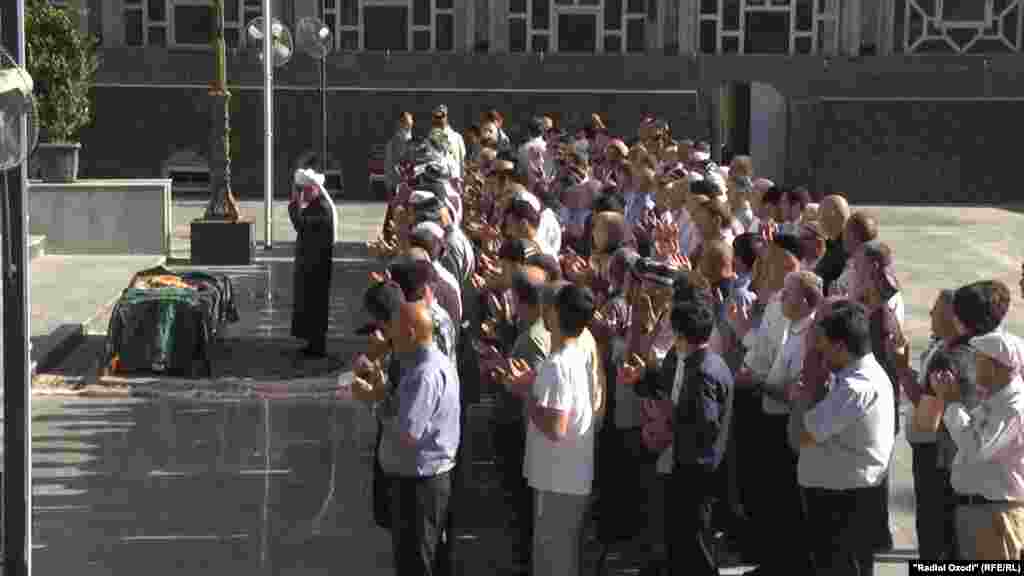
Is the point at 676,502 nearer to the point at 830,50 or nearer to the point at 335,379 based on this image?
the point at 335,379

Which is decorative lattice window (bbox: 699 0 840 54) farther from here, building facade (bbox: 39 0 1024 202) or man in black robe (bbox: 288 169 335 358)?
man in black robe (bbox: 288 169 335 358)

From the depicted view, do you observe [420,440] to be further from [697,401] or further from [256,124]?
[256,124]

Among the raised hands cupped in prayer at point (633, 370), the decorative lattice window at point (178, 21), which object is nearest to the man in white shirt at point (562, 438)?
the raised hands cupped in prayer at point (633, 370)

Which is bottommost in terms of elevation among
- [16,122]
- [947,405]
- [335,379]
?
[335,379]

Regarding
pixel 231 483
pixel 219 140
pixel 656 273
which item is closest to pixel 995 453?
pixel 656 273

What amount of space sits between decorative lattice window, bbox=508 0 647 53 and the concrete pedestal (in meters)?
16.4

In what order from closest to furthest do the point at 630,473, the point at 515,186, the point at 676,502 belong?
1. the point at 676,502
2. the point at 630,473
3. the point at 515,186

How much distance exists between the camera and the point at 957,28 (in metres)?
38.6

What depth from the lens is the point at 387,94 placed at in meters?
35.2

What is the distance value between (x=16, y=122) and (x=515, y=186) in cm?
732

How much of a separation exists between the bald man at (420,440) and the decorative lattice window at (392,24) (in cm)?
2998

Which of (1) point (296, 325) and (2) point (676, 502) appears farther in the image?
(1) point (296, 325)

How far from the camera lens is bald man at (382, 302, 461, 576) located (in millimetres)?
8547

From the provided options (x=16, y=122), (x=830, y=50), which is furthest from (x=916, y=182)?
(x=16, y=122)
